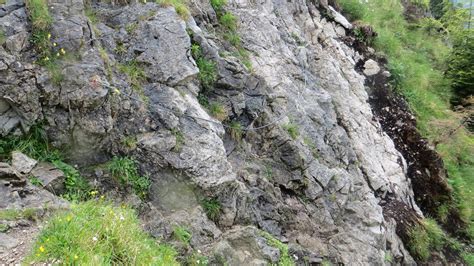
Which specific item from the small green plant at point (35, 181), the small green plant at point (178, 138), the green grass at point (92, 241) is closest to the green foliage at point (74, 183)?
the small green plant at point (35, 181)

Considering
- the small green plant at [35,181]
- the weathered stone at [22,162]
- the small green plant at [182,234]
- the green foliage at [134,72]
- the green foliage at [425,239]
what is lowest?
the green foliage at [425,239]

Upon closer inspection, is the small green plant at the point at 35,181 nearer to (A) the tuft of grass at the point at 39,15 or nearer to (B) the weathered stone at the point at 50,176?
(B) the weathered stone at the point at 50,176

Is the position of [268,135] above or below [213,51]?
below

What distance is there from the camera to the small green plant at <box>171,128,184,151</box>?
635 centimetres

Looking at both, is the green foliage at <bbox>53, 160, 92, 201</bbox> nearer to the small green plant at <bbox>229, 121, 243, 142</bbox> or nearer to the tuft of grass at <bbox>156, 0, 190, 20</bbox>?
the small green plant at <bbox>229, 121, 243, 142</bbox>

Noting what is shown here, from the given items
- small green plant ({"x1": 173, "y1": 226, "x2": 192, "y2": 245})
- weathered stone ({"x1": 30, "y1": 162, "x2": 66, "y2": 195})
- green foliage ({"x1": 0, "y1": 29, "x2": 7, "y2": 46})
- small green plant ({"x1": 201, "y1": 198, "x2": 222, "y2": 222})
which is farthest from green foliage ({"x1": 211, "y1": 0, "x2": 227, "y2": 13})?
small green plant ({"x1": 173, "y1": 226, "x2": 192, "y2": 245})

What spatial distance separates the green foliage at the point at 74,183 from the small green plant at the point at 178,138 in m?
1.46

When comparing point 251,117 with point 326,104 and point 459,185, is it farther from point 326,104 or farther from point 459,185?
point 459,185

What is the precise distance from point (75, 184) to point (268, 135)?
12.8 ft

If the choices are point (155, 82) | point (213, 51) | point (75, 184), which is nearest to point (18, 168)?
point (75, 184)

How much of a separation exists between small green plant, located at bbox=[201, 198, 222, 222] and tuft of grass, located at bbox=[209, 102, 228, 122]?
1729 millimetres

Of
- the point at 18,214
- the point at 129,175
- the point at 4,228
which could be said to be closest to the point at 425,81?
the point at 129,175

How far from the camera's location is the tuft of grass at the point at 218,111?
7453 millimetres

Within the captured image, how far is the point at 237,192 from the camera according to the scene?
666cm
